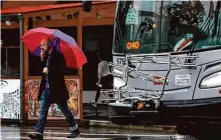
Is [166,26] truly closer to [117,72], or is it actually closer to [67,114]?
[117,72]

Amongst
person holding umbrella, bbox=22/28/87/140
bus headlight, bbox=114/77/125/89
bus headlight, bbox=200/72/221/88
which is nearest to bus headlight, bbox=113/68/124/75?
bus headlight, bbox=114/77/125/89

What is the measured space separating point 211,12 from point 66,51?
10.6ft

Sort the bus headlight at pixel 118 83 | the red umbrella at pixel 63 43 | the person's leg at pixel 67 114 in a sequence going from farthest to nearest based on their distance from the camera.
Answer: the red umbrella at pixel 63 43 → the person's leg at pixel 67 114 → the bus headlight at pixel 118 83

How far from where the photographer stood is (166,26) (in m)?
10.1

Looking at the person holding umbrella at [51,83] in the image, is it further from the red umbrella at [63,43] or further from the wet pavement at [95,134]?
the wet pavement at [95,134]

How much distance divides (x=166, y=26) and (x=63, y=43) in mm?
2304

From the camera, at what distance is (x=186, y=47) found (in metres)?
9.70

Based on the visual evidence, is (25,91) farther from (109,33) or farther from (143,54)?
(143,54)

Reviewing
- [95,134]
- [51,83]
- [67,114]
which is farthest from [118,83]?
[95,134]

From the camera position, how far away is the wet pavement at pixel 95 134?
1214cm

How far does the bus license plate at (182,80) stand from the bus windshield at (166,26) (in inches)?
19.9

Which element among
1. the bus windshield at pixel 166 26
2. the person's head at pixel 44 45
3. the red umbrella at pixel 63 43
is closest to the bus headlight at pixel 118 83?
the bus windshield at pixel 166 26

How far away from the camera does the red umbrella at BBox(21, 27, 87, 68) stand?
1088 cm

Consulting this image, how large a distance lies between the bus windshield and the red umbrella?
0.79 meters
